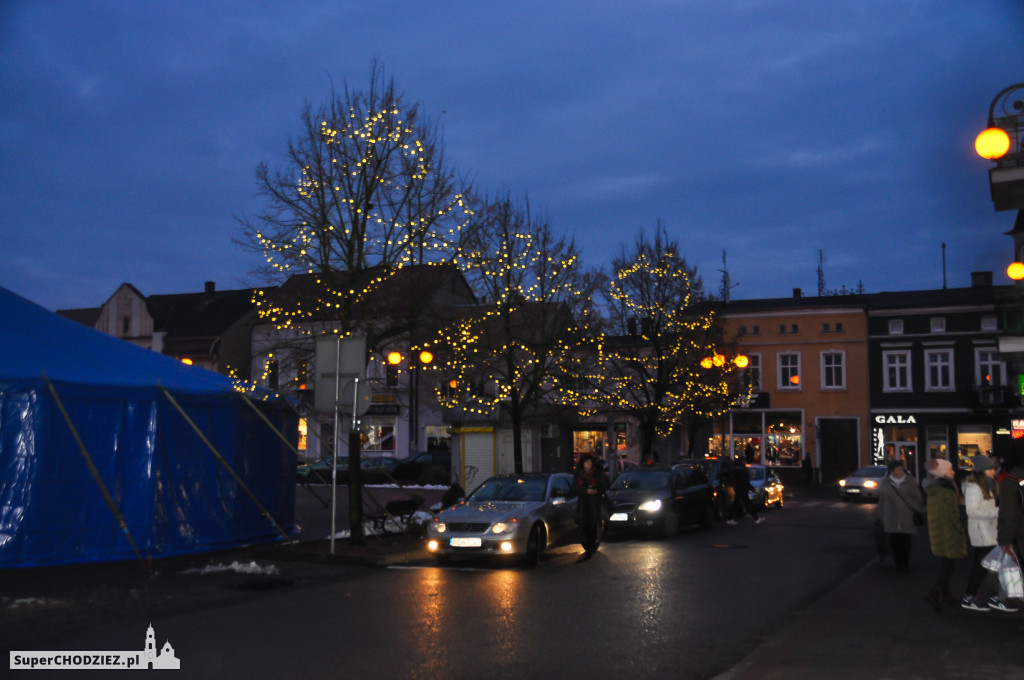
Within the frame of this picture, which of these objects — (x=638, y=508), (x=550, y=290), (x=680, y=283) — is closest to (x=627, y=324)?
(x=680, y=283)

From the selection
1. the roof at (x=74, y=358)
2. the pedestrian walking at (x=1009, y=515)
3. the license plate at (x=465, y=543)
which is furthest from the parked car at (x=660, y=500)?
the pedestrian walking at (x=1009, y=515)

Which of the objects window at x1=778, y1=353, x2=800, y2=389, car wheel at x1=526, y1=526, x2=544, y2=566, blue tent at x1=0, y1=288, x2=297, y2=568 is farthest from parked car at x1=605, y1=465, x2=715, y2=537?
window at x1=778, y1=353, x2=800, y2=389

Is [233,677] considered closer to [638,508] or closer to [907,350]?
[638,508]

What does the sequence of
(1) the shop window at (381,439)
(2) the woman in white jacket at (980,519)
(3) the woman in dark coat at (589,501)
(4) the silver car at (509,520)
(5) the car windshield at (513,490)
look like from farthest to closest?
1. (1) the shop window at (381,439)
2. (5) the car windshield at (513,490)
3. (3) the woman in dark coat at (589,501)
4. (4) the silver car at (509,520)
5. (2) the woman in white jacket at (980,519)

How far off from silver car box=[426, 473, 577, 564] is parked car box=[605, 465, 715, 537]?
7.35 feet

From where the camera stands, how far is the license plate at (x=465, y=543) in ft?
47.4

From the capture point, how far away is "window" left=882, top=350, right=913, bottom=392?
47500 millimetres

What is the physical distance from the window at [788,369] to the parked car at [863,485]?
14185mm

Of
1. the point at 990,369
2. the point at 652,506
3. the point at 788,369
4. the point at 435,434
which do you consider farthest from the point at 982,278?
the point at 652,506

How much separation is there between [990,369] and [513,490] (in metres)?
38.1

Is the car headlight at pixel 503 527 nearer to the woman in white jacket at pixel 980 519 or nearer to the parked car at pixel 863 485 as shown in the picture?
the woman in white jacket at pixel 980 519

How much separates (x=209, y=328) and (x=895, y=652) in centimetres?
5624

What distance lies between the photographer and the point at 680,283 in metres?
34.5

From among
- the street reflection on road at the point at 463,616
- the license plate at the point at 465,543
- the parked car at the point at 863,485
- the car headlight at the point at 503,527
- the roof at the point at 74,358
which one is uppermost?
the roof at the point at 74,358
